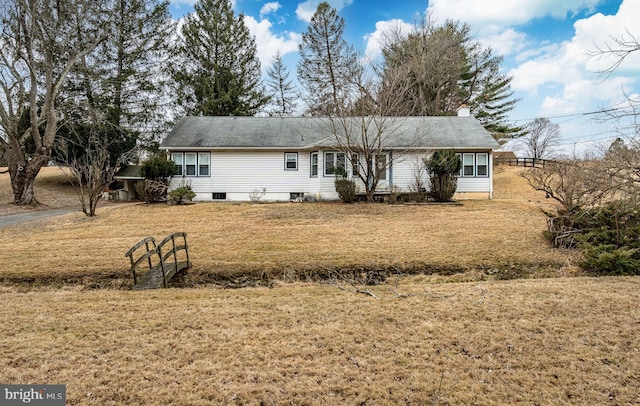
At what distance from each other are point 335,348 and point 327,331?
0.45m

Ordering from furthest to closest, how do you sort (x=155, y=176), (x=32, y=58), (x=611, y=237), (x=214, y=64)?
(x=214, y=64) < (x=155, y=176) < (x=32, y=58) < (x=611, y=237)

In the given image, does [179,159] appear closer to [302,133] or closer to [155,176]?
[155,176]

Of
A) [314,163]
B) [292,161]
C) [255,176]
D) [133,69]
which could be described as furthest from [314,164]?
[133,69]

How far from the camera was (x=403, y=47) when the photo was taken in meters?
29.4

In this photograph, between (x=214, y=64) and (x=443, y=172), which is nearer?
(x=443, y=172)

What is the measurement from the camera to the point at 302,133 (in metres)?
20.7

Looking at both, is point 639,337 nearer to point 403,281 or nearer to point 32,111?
point 403,281

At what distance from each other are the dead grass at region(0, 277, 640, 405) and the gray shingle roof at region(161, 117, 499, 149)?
43.9ft

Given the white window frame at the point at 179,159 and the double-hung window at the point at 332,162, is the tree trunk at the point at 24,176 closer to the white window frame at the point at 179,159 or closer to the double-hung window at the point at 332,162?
the white window frame at the point at 179,159

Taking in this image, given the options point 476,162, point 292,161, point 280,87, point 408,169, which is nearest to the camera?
point 408,169

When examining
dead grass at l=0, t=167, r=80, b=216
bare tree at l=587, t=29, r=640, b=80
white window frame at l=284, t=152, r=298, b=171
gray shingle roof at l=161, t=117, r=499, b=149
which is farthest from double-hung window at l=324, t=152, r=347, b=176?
dead grass at l=0, t=167, r=80, b=216

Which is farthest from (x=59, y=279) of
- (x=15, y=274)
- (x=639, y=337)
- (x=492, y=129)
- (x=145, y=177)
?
(x=492, y=129)

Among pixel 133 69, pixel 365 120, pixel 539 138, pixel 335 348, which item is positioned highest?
pixel 133 69

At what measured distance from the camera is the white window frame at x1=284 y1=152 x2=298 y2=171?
19844 mm
